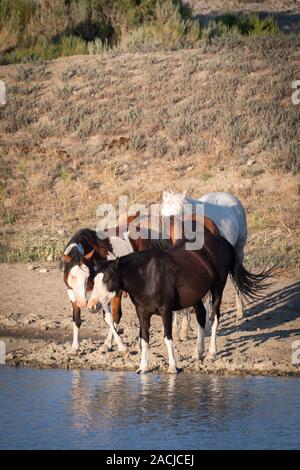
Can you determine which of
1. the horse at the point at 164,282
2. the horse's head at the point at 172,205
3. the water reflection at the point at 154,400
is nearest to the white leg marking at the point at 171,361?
the horse at the point at 164,282

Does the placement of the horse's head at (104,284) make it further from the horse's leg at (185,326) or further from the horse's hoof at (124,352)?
the horse's leg at (185,326)

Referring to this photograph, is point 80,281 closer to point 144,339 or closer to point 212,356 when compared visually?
point 144,339

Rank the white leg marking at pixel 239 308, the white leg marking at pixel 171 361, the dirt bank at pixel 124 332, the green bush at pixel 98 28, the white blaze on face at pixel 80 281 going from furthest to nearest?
the green bush at pixel 98 28, the white leg marking at pixel 239 308, the dirt bank at pixel 124 332, the white blaze on face at pixel 80 281, the white leg marking at pixel 171 361

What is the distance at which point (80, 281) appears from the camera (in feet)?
41.4

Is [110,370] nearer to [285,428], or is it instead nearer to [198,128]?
[285,428]

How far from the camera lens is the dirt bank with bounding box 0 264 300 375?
12.8 metres

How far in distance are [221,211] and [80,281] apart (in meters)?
3.95

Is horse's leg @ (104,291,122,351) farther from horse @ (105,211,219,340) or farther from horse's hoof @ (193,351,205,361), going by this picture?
horse's hoof @ (193,351,205,361)

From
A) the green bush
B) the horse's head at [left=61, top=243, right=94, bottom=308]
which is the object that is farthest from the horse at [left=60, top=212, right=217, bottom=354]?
the green bush

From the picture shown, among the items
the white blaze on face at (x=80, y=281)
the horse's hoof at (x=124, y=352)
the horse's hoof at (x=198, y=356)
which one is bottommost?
the horse's hoof at (x=124, y=352)

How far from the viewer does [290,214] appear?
21.0 metres

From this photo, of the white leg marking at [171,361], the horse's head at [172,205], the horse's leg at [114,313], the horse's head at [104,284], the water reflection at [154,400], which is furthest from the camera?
the horse's head at [172,205]

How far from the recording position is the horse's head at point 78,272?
12.6 meters

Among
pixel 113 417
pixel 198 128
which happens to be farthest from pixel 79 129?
pixel 113 417
